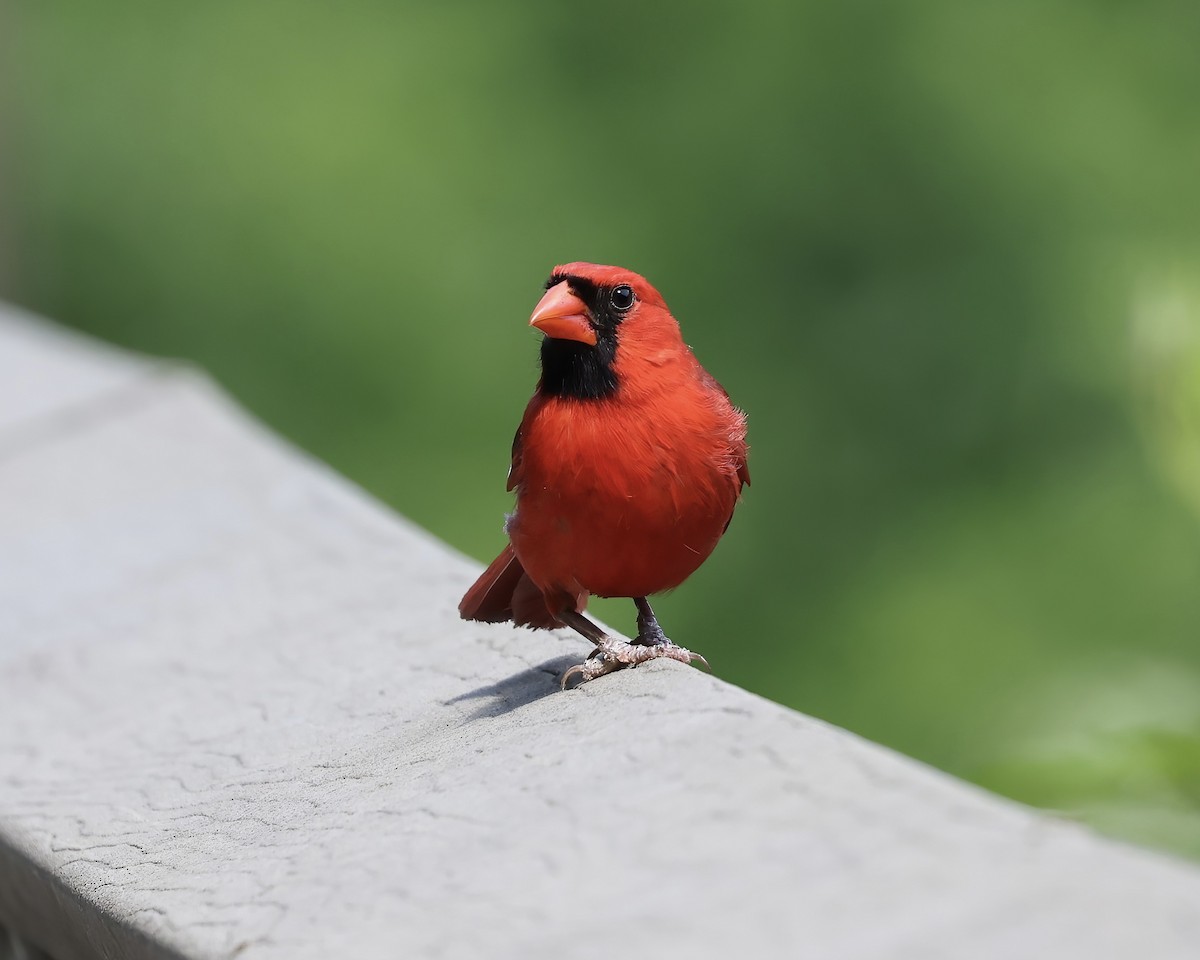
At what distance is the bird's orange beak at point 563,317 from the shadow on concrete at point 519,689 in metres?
0.39

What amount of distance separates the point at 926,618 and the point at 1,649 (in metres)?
3.89

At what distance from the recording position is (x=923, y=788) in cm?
125

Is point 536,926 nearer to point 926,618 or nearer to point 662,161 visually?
point 926,618

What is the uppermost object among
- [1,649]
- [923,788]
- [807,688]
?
[923,788]

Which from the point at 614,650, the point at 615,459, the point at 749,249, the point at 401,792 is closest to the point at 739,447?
the point at 615,459

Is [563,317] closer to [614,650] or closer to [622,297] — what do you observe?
[622,297]

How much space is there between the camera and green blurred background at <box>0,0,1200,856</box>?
605cm

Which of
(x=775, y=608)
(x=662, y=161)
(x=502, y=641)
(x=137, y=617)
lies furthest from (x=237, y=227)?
(x=502, y=641)

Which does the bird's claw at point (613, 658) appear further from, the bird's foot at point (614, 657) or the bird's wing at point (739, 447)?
the bird's wing at point (739, 447)

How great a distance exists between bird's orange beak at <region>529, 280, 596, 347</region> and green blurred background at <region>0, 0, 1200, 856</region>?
3.50m

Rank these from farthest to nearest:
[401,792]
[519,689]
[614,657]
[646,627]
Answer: [646,627], [519,689], [614,657], [401,792]

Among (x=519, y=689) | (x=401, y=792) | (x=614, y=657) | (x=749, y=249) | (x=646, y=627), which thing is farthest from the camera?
(x=749, y=249)

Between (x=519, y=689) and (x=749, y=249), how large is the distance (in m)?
5.16

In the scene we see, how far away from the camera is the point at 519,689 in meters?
2.03
